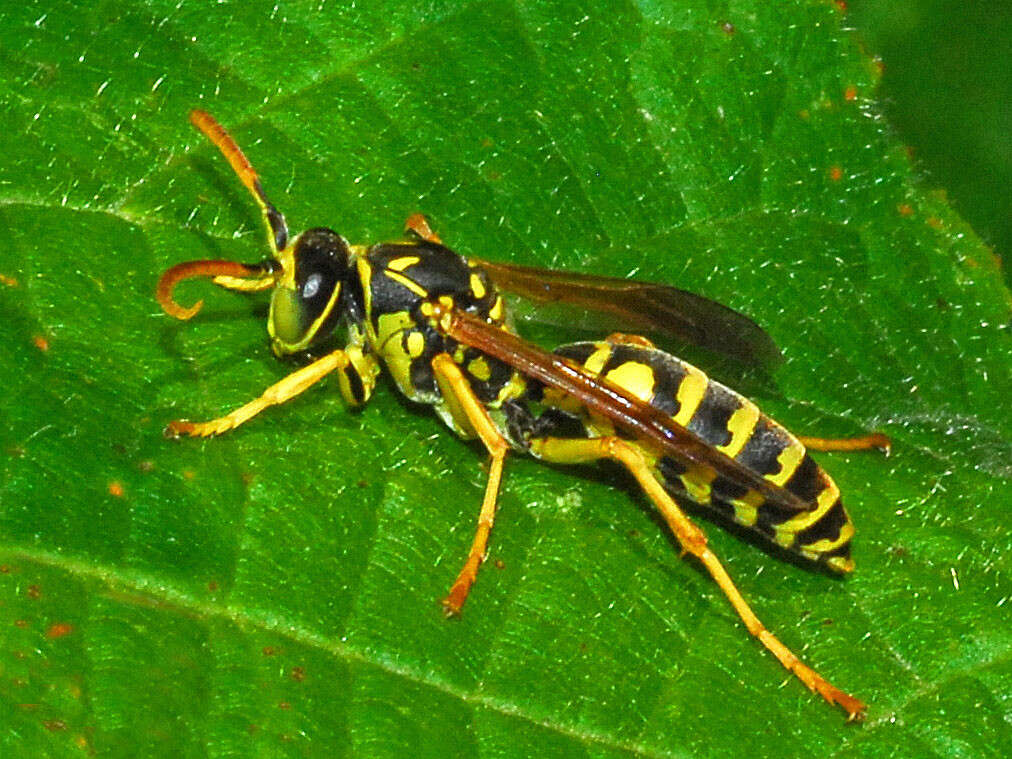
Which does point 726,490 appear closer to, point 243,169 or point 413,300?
point 413,300

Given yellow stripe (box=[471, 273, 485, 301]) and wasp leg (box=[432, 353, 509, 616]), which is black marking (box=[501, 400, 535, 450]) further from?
yellow stripe (box=[471, 273, 485, 301])

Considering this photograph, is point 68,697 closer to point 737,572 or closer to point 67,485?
point 67,485

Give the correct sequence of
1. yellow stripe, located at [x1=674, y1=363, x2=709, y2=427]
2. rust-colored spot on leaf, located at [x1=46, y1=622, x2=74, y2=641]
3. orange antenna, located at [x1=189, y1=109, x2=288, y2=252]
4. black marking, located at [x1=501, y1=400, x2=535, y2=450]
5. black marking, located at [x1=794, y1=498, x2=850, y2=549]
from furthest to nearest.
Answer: black marking, located at [x1=501, y1=400, x2=535, y2=450] < yellow stripe, located at [x1=674, y1=363, x2=709, y2=427] < black marking, located at [x1=794, y1=498, x2=850, y2=549] < orange antenna, located at [x1=189, y1=109, x2=288, y2=252] < rust-colored spot on leaf, located at [x1=46, y1=622, x2=74, y2=641]

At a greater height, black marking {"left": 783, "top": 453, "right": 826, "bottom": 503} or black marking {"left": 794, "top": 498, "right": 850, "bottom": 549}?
black marking {"left": 783, "top": 453, "right": 826, "bottom": 503}

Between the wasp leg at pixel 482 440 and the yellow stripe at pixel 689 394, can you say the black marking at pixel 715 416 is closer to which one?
the yellow stripe at pixel 689 394

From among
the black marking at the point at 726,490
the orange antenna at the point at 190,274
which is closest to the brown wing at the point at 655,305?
the black marking at the point at 726,490

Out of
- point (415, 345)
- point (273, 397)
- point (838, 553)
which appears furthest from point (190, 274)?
point (838, 553)

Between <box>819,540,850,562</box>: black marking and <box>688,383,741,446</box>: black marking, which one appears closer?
<box>819,540,850,562</box>: black marking

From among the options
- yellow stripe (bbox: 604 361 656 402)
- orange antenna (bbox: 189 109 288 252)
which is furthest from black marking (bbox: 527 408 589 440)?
orange antenna (bbox: 189 109 288 252)
